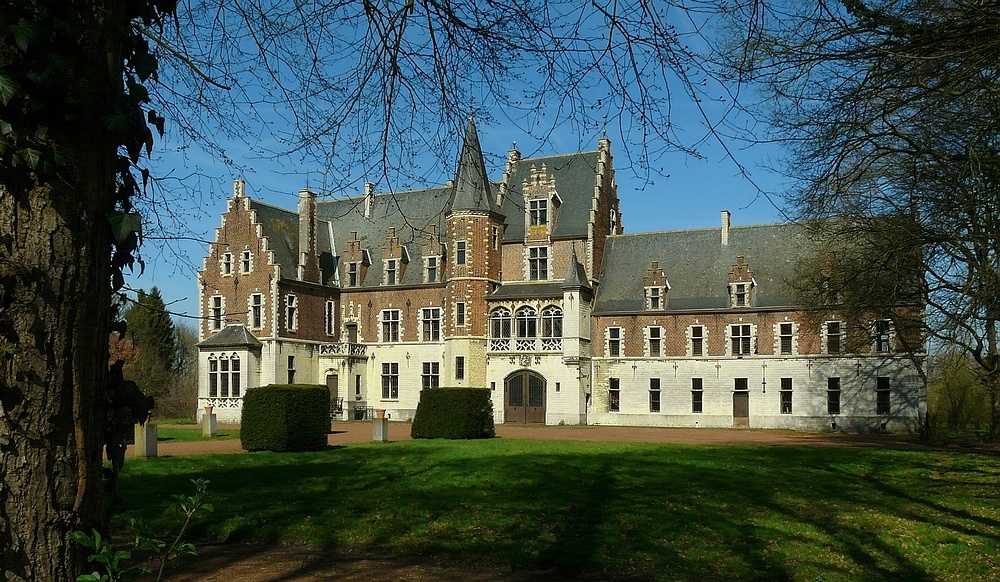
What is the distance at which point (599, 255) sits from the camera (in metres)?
38.4

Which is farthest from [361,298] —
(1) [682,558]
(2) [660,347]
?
(1) [682,558]

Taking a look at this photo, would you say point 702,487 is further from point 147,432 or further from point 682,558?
point 147,432

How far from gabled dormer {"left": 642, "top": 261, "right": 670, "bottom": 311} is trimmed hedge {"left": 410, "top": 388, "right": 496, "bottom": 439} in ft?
49.5

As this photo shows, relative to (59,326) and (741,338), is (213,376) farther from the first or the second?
(59,326)

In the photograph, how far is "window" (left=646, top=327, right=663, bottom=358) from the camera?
36.2m

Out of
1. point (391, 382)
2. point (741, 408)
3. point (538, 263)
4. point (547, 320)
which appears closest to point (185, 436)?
point (391, 382)

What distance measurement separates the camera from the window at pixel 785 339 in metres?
34.3

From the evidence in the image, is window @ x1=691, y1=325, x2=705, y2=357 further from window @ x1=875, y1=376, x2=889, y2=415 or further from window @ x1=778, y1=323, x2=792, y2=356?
window @ x1=875, y1=376, x2=889, y2=415

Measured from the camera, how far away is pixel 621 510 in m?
10.4

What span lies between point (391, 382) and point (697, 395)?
1431 cm

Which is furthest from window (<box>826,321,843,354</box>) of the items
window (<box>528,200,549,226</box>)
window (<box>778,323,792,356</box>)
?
window (<box>528,200,549,226</box>)

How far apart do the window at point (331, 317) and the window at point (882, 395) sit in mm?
24343

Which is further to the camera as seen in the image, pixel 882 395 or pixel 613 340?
pixel 613 340

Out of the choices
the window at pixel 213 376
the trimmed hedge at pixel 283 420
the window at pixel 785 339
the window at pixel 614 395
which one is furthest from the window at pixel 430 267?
the trimmed hedge at pixel 283 420
